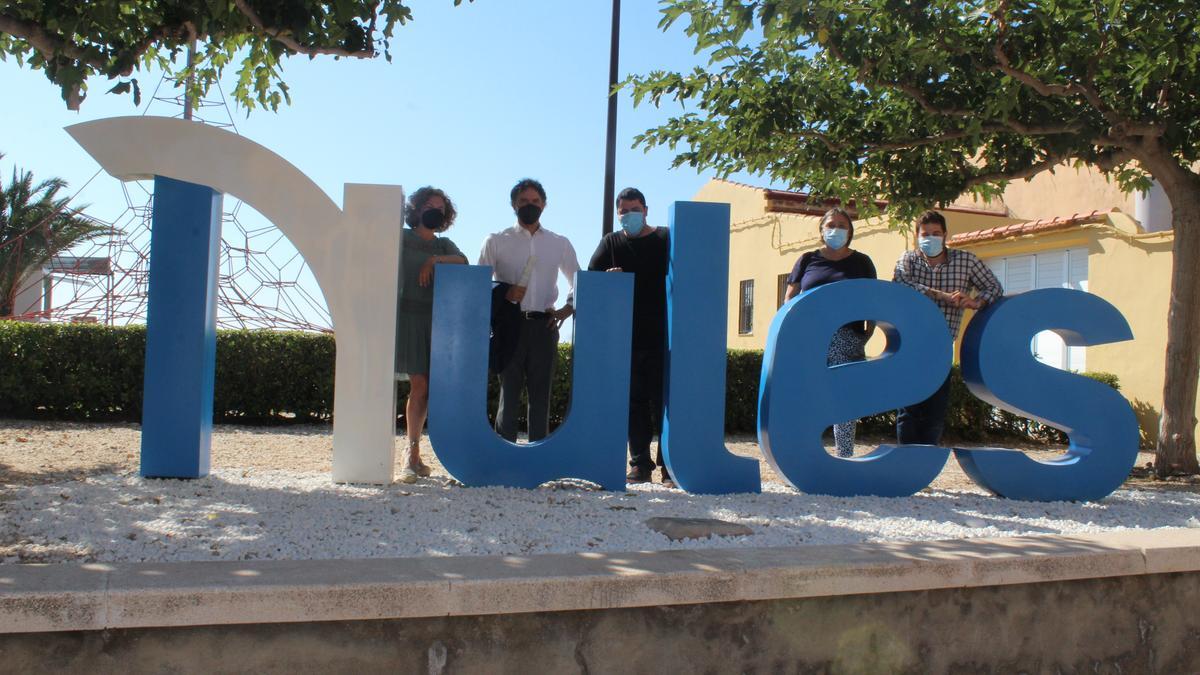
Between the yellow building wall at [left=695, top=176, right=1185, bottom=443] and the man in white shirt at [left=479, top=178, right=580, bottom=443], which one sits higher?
the yellow building wall at [left=695, top=176, right=1185, bottom=443]

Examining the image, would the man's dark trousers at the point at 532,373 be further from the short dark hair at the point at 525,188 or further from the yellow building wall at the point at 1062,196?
the yellow building wall at the point at 1062,196

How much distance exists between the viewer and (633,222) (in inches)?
230

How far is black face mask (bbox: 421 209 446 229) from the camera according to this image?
582cm

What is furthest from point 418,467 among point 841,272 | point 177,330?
point 841,272

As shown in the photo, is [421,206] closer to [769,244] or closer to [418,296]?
[418,296]

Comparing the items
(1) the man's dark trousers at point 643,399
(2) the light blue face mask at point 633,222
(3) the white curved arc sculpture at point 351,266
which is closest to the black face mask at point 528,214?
(2) the light blue face mask at point 633,222

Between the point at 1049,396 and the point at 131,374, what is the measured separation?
921 centimetres

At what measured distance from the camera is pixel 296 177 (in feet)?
17.7

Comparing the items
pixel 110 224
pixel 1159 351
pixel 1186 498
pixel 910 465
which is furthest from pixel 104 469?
pixel 110 224

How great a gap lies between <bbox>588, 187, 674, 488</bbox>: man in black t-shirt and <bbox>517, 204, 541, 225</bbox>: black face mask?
19.2 inches

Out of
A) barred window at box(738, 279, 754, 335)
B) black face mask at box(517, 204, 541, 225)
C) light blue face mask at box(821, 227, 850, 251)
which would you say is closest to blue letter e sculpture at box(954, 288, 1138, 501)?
light blue face mask at box(821, 227, 850, 251)

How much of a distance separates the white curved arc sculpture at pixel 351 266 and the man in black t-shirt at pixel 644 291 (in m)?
1.38

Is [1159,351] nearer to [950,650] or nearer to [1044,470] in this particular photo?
[1044,470]

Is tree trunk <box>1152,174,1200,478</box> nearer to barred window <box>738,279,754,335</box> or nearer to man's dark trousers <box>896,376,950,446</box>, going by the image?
man's dark trousers <box>896,376,950,446</box>
